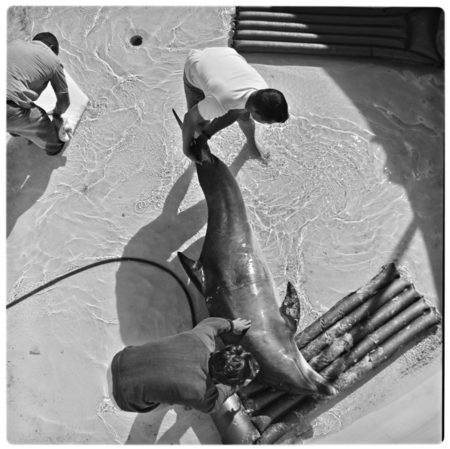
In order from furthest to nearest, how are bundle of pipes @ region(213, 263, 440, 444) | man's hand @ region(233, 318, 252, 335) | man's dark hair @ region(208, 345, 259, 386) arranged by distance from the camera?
1. bundle of pipes @ region(213, 263, 440, 444)
2. man's hand @ region(233, 318, 252, 335)
3. man's dark hair @ region(208, 345, 259, 386)

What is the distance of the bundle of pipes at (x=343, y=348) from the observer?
458cm

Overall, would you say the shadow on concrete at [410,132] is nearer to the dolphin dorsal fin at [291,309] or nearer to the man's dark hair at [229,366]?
the dolphin dorsal fin at [291,309]

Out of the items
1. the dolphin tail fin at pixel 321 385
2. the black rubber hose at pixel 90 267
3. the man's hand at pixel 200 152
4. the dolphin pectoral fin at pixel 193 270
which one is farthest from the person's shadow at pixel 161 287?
the dolphin tail fin at pixel 321 385

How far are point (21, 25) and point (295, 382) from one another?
586 centimetres

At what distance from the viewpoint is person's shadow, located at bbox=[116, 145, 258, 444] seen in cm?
486

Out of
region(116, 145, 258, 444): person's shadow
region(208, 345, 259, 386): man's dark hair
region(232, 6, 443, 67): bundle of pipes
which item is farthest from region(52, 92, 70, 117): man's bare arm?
region(208, 345, 259, 386): man's dark hair

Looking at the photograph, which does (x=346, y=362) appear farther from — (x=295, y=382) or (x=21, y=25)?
(x=21, y=25)

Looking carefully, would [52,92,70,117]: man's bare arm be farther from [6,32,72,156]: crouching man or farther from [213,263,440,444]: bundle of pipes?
[213,263,440,444]: bundle of pipes

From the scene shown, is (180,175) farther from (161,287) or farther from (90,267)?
(90,267)

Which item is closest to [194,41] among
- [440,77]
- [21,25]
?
[21,25]

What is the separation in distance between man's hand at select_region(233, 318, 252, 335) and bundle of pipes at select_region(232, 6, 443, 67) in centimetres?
362

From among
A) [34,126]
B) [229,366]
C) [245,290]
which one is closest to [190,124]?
[245,290]

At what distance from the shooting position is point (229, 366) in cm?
367

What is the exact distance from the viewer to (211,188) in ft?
16.2
